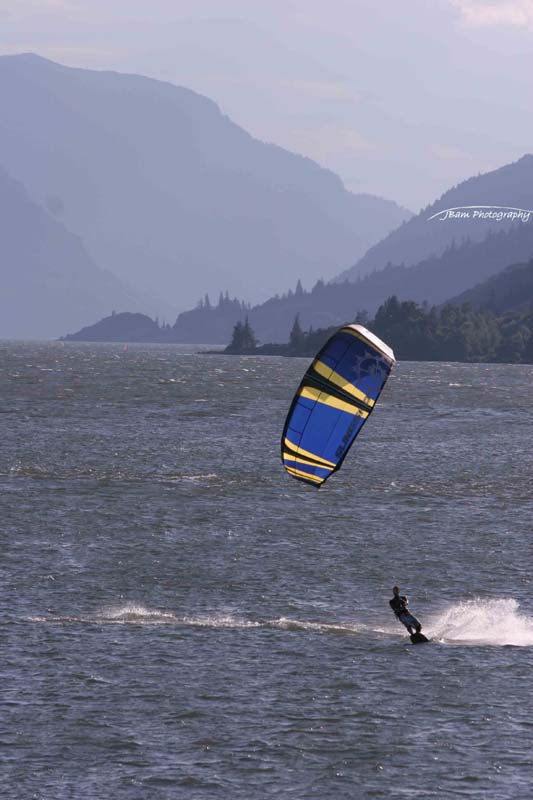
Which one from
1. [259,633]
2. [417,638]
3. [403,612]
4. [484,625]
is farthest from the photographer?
[484,625]

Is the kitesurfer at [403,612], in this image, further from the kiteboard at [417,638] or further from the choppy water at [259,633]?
the choppy water at [259,633]

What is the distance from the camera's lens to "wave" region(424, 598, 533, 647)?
136 ft

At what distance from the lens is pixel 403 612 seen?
39.0 m

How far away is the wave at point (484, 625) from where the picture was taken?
4156 centimetres

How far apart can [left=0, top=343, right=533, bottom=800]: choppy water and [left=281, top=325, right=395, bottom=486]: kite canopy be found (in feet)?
19.9

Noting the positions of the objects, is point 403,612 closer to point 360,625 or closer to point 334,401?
point 360,625

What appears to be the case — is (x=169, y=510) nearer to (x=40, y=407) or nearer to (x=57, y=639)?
(x=57, y=639)

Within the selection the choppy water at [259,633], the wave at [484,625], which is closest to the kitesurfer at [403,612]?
the choppy water at [259,633]

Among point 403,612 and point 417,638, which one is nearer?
point 403,612

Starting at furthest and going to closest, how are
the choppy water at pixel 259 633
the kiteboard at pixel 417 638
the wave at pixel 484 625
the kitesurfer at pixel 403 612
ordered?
the wave at pixel 484 625 → the kiteboard at pixel 417 638 → the kitesurfer at pixel 403 612 → the choppy water at pixel 259 633

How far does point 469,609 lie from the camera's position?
45.8 m

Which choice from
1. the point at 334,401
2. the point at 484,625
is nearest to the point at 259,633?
the point at 484,625

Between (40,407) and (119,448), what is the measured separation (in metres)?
43.1

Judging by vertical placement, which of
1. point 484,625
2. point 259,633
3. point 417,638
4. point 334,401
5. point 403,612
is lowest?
point 259,633
